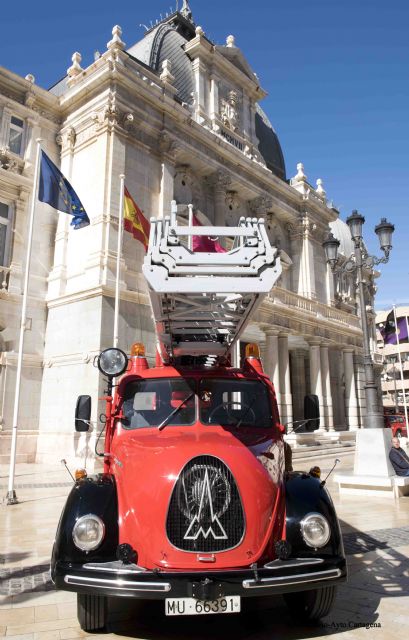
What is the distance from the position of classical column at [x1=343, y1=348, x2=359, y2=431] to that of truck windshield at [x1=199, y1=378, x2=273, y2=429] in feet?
83.3

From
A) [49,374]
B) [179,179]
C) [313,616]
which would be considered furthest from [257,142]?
[313,616]


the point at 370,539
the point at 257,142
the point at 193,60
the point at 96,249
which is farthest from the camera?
the point at 257,142

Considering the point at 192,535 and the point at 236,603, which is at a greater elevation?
the point at 192,535

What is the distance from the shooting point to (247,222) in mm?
4754

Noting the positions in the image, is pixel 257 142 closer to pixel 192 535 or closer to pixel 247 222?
pixel 247 222

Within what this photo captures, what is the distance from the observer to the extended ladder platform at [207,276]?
4.10 m

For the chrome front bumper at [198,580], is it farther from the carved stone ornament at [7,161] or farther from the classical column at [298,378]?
the classical column at [298,378]

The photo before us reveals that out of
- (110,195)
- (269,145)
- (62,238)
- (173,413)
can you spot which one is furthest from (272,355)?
(173,413)

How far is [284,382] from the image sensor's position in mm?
23016

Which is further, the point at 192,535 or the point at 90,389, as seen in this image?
the point at 90,389

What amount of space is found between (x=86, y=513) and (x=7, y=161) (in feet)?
58.7

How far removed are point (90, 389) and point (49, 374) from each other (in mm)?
2744

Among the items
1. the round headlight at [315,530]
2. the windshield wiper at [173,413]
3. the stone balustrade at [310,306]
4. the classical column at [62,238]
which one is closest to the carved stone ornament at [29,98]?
the classical column at [62,238]

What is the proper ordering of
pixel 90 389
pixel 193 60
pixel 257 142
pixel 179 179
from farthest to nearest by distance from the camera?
pixel 257 142 < pixel 193 60 < pixel 179 179 < pixel 90 389
